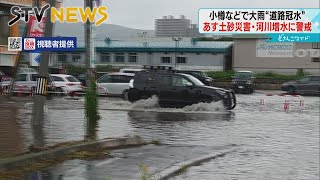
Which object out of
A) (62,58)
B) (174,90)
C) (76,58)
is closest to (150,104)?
(174,90)

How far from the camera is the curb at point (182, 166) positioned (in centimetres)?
812

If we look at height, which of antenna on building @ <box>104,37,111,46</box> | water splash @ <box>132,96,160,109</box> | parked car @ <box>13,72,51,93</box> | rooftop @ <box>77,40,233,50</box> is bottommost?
water splash @ <box>132,96,160,109</box>

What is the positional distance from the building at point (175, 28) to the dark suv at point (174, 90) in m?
46.2

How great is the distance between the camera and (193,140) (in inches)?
505

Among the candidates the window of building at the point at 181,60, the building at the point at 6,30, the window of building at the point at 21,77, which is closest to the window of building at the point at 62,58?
the window of building at the point at 181,60

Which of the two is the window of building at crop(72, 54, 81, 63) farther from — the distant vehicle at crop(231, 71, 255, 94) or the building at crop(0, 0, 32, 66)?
the distant vehicle at crop(231, 71, 255, 94)

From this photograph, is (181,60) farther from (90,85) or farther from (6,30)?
(90,85)

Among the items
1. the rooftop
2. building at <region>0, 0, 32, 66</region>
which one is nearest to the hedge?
the rooftop

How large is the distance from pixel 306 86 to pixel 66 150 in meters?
34.6

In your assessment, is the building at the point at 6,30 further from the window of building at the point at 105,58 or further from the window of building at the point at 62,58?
the window of building at the point at 62,58

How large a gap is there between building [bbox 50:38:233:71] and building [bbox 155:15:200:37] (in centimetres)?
863

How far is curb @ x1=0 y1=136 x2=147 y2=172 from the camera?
7914mm

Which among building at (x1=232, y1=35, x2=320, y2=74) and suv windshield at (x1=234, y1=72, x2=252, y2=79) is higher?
building at (x1=232, y1=35, x2=320, y2=74)

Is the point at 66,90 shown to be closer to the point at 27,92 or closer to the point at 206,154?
the point at 27,92
